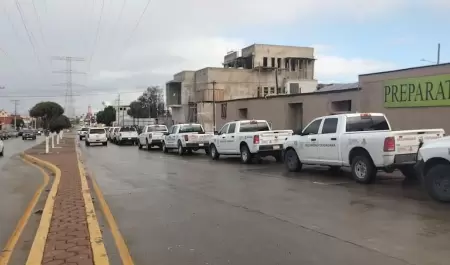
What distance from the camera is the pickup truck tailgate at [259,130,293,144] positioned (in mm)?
18859

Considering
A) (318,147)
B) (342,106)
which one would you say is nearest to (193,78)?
(342,106)

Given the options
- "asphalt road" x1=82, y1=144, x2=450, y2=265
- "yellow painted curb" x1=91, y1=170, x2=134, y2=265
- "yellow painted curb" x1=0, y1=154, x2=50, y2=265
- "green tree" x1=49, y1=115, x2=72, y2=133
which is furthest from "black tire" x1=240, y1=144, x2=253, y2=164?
"green tree" x1=49, y1=115, x2=72, y2=133

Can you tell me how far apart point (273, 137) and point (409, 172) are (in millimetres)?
6972

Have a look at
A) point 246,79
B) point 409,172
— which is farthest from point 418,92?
point 246,79

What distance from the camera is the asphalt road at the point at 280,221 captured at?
588 centimetres

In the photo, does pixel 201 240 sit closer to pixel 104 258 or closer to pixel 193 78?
pixel 104 258

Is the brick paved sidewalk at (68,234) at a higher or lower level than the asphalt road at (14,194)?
higher

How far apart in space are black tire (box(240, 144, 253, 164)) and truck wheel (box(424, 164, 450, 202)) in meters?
10.0

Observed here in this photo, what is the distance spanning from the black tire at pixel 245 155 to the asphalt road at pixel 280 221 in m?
5.71

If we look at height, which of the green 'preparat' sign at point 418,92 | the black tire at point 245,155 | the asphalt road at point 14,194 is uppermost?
the green 'preparat' sign at point 418,92

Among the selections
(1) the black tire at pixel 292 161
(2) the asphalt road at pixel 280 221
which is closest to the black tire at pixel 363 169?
(2) the asphalt road at pixel 280 221

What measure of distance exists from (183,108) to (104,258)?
67.1 meters

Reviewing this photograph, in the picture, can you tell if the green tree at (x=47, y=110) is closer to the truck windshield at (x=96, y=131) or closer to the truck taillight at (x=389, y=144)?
the truck windshield at (x=96, y=131)

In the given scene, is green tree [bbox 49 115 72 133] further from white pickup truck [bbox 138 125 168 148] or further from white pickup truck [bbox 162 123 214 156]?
white pickup truck [bbox 162 123 214 156]
